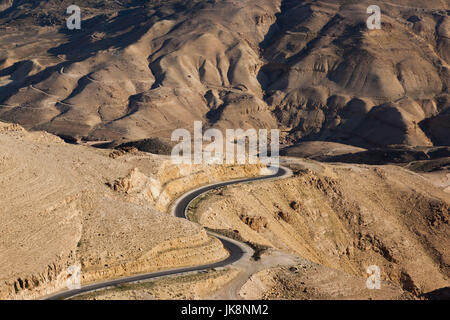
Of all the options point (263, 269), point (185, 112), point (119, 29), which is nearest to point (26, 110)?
point (185, 112)

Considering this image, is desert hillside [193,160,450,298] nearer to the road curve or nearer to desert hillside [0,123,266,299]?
the road curve

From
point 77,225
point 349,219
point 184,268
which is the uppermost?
point 77,225

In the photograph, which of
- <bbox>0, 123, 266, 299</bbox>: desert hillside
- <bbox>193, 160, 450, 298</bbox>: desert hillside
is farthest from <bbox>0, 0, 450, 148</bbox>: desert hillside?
<bbox>0, 123, 266, 299</bbox>: desert hillside

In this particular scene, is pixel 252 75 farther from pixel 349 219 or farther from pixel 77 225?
pixel 77 225

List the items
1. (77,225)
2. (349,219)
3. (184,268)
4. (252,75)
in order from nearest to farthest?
(184,268) < (77,225) < (349,219) < (252,75)

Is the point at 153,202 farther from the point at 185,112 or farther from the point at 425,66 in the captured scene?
the point at 425,66

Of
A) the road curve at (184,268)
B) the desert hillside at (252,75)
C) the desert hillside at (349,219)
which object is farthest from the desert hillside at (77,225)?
the desert hillside at (252,75)

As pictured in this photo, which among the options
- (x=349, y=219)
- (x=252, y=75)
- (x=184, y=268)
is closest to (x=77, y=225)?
(x=184, y=268)

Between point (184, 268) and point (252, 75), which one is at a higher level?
point (184, 268)

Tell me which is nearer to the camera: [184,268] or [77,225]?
[184,268]
